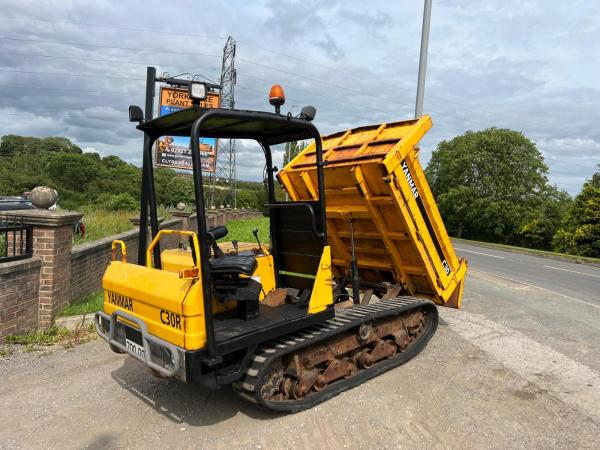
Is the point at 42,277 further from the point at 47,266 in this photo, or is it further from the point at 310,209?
the point at 310,209

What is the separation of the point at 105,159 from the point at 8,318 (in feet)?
181

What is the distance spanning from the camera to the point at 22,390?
4273 millimetres

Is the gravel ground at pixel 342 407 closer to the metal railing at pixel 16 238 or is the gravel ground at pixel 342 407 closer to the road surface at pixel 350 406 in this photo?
the road surface at pixel 350 406

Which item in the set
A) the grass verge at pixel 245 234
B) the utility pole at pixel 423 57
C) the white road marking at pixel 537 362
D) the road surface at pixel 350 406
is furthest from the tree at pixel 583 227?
the road surface at pixel 350 406

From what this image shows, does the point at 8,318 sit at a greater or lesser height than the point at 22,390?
greater

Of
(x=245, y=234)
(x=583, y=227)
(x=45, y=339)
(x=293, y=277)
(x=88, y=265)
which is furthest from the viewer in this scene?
(x=583, y=227)

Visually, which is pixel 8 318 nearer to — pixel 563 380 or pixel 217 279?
pixel 217 279

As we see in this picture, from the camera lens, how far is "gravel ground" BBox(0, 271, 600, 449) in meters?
3.49

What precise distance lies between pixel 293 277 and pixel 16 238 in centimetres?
384

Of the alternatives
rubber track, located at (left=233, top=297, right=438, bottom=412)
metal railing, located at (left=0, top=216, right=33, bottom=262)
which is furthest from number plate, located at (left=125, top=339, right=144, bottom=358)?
metal railing, located at (left=0, top=216, right=33, bottom=262)

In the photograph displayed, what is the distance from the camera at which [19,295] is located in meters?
5.33

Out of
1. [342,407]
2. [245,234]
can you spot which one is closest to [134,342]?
[342,407]

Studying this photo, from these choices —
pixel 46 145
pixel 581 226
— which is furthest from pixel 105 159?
pixel 581 226

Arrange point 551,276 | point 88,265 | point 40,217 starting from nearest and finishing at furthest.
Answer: point 40,217
point 88,265
point 551,276
